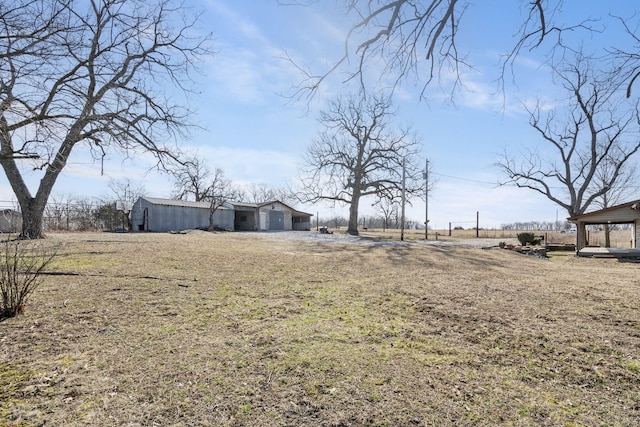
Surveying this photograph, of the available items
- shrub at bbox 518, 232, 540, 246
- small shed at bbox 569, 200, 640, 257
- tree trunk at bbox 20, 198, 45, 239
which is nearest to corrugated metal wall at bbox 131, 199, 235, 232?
tree trunk at bbox 20, 198, 45, 239

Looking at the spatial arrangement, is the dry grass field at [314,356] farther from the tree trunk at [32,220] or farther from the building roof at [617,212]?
the building roof at [617,212]

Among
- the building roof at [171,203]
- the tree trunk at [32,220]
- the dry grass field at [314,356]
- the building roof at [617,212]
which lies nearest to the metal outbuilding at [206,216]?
the building roof at [171,203]

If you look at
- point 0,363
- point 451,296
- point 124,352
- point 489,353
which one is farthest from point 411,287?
point 0,363

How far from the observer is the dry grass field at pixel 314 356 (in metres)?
2.15

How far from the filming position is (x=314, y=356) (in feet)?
9.72

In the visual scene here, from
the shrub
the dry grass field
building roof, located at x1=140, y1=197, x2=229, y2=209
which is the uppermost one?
building roof, located at x1=140, y1=197, x2=229, y2=209

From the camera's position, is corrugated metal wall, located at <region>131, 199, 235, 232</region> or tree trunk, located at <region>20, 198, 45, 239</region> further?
corrugated metal wall, located at <region>131, 199, 235, 232</region>

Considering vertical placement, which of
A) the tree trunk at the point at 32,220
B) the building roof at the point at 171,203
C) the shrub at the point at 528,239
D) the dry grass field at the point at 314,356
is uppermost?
the building roof at the point at 171,203

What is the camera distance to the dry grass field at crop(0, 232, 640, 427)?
215 centimetres

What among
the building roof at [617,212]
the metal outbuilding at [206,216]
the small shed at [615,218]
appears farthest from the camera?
the metal outbuilding at [206,216]

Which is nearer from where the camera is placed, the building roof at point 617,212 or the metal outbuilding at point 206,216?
the building roof at point 617,212

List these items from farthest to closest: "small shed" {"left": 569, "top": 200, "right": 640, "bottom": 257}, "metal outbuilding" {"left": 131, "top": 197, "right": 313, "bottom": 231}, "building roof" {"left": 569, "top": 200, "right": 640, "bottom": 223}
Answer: "metal outbuilding" {"left": 131, "top": 197, "right": 313, "bottom": 231}
"building roof" {"left": 569, "top": 200, "right": 640, "bottom": 223}
"small shed" {"left": 569, "top": 200, "right": 640, "bottom": 257}

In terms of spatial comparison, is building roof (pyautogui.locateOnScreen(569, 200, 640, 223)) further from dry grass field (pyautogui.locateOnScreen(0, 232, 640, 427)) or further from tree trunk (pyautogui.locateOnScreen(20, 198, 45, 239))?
tree trunk (pyautogui.locateOnScreen(20, 198, 45, 239))

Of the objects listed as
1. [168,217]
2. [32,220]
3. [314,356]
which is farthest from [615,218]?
[168,217]
